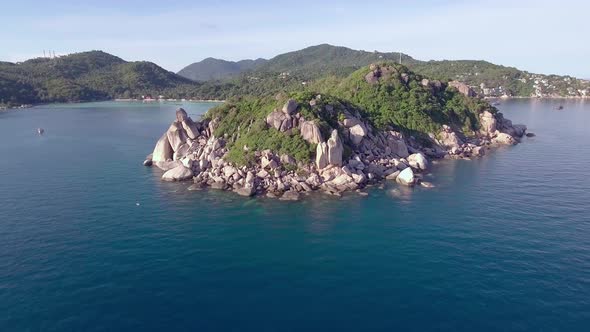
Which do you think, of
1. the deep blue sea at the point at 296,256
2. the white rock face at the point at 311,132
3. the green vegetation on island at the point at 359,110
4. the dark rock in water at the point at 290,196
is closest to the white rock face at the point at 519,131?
the green vegetation on island at the point at 359,110

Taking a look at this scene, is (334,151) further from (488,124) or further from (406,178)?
(488,124)

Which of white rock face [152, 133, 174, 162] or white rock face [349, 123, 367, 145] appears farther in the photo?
white rock face [152, 133, 174, 162]

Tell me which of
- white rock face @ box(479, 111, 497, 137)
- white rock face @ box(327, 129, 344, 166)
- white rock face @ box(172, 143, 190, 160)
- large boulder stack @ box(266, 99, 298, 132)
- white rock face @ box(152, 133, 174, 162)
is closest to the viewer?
white rock face @ box(327, 129, 344, 166)

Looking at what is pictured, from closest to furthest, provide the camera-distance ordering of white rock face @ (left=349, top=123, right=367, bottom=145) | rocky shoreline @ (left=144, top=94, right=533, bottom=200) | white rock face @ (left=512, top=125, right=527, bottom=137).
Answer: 1. rocky shoreline @ (left=144, top=94, right=533, bottom=200)
2. white rock face @ (left=349, top=123, right=367, bottom=145)
3. white rock face @ (left=512, top=125, right=527, bottom=137)

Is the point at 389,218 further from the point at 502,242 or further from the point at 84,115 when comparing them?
the point at 84,115

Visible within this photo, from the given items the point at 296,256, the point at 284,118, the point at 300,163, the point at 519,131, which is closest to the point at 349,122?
the point at 284,118

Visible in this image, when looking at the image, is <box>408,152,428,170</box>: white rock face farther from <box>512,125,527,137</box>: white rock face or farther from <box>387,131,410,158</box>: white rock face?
<box>512,125,527,137</box>: white rock face

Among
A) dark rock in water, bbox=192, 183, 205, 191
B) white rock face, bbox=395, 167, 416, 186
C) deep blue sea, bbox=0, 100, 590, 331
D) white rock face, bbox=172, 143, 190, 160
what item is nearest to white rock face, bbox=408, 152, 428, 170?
deep blue sea, bbox=0, 100, 590, 331
